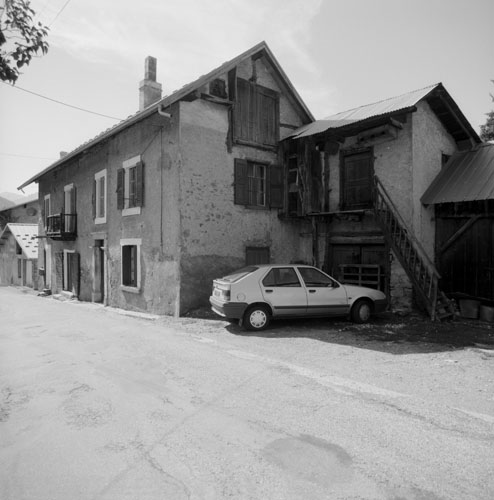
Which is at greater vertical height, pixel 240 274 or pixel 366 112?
pixel 366 112

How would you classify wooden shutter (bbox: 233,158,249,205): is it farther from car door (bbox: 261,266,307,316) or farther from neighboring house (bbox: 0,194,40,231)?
neighboring house (bbox: 0,194,40,231)

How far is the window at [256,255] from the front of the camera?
1253 cm

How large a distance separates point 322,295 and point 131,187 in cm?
807

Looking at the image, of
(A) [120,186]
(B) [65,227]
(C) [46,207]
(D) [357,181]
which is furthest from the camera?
(C) [46,207]

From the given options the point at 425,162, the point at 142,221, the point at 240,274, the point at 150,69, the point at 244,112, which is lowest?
the point at 240,274

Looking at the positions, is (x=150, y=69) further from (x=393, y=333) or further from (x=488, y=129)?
(x=488, y=129)

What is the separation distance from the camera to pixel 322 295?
9.06 meters

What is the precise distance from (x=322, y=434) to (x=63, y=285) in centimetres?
1895

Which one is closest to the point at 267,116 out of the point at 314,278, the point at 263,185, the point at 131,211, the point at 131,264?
the point at 263,185

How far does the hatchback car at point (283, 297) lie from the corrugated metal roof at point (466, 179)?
3.88m

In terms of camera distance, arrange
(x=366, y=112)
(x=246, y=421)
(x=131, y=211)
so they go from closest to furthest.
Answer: (x=246, y=421) → (x=366, y=112) → (x=131, y=211)

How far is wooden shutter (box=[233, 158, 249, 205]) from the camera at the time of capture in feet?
40.2

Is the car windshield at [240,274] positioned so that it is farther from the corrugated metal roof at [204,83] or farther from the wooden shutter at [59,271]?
the wooden shutter at [59,271]

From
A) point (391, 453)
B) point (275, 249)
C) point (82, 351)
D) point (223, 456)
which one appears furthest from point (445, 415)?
point (275, 249)
